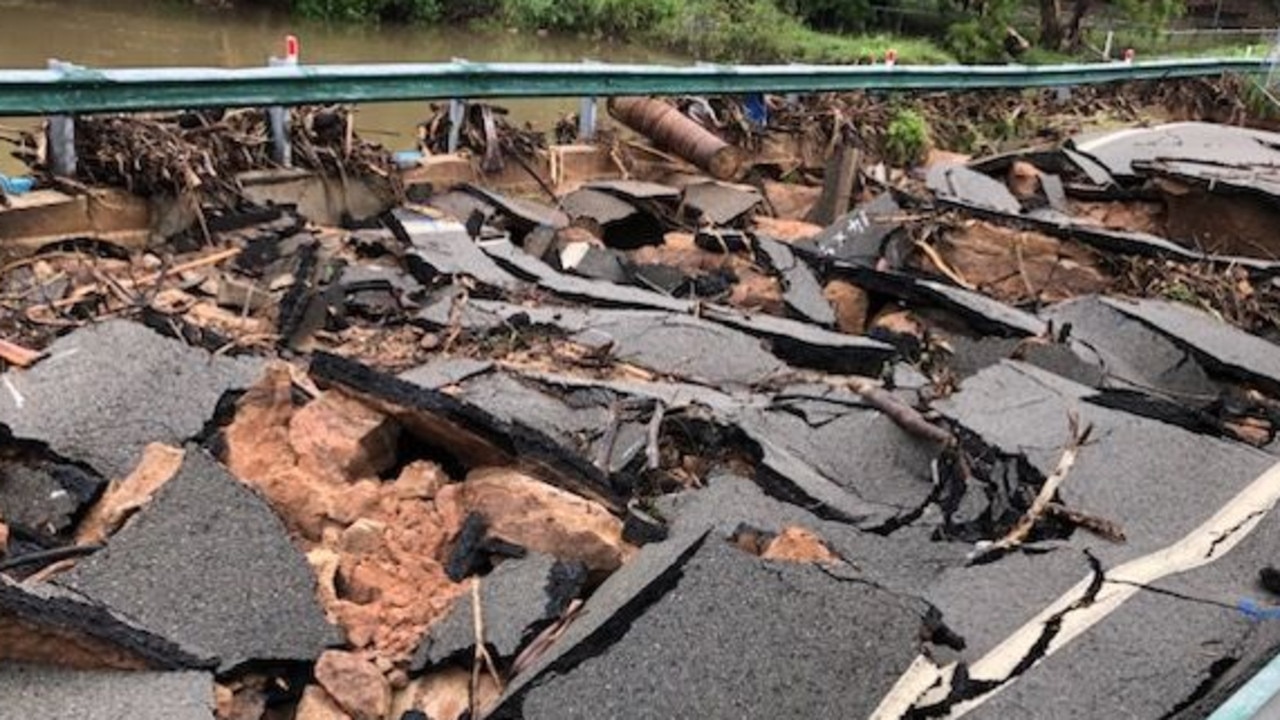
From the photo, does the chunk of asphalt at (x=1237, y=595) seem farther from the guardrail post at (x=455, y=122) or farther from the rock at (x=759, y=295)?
the guardrail post at (x=455, y=122)

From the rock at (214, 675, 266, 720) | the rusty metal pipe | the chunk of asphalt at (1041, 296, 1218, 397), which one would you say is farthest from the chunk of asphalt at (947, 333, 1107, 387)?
the rock at (214, 675, 266, 720)

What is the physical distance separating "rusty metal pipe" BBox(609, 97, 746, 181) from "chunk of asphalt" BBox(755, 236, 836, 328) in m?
1.79

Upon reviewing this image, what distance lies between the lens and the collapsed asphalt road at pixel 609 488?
11.5 feet

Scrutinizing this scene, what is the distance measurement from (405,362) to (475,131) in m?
3.74

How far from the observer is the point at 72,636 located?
127 inches

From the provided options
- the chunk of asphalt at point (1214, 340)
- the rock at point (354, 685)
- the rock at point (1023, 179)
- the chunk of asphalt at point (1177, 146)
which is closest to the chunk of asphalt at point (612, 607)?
the rock at point (354, 685)

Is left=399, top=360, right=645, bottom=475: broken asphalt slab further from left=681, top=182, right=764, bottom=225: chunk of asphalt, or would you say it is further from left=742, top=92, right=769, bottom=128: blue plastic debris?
left=742, top=92, right=769, bottom=128: blue plastic debris

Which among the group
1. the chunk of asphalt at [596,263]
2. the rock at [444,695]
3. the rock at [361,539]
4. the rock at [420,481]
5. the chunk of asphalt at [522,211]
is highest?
the chunk of asphalt at [522,211]

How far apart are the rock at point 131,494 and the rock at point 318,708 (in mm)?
916

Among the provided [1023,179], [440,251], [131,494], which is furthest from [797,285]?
[131,494]

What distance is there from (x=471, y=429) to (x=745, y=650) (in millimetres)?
1530

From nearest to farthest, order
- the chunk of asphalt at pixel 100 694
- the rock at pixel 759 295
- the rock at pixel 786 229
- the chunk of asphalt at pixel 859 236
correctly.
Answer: the chunk of asphalt at pixel 100 694
the rock at pixel 759 295
the chunk of asphalt at pixel 859 236
the rock at pixel 786 229

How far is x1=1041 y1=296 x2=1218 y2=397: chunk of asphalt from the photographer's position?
21.9 ft

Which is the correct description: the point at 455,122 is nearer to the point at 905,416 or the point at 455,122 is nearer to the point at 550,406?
the point at 550,406
